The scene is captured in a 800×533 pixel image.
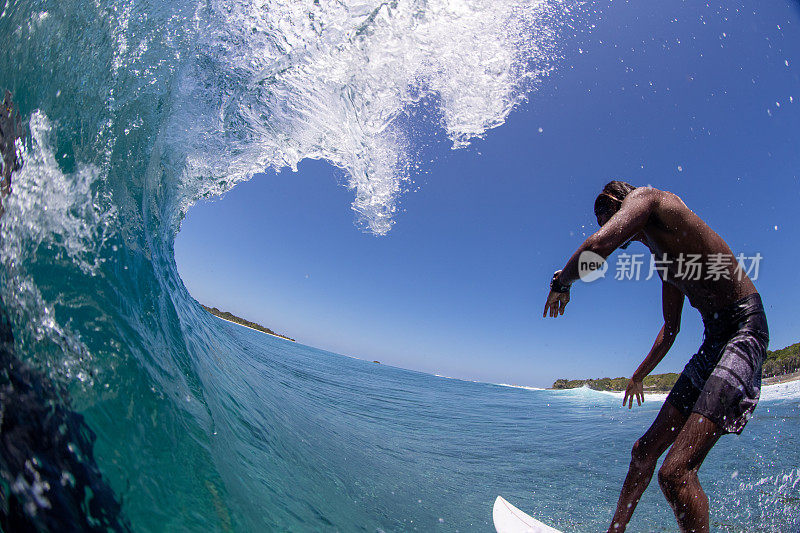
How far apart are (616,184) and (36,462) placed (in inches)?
143

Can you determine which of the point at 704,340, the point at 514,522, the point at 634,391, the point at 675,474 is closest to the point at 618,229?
the point at 704,340

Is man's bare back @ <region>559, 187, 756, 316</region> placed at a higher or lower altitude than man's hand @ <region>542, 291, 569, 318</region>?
higher

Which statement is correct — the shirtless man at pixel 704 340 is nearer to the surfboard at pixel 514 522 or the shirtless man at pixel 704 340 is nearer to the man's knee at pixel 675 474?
the man's knee at pixel 675 474

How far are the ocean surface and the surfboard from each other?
0.44 ft

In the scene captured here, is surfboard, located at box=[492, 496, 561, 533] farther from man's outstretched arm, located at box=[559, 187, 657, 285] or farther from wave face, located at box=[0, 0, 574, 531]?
man's outstretched arm, located at box=[559, 187, 657, 285]

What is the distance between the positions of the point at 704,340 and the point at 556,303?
1.21m

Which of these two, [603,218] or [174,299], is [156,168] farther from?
[603,218]

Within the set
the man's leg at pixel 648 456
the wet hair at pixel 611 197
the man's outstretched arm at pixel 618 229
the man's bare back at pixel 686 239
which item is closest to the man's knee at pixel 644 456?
the man's leg at pixel 648 456

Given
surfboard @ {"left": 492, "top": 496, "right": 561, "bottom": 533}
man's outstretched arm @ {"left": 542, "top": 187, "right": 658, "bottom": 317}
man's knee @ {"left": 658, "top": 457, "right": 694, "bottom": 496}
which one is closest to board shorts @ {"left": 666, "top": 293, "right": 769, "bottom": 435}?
man's knee @ {"left": 658, "top": 457, "right": 694, "bottom": 496}

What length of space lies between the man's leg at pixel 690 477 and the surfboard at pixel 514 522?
194 centimetres

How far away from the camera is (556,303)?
179 centimetres

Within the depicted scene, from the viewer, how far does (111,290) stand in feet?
9.77

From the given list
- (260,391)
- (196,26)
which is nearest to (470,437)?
(260,391)

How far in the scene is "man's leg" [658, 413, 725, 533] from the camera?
5.38 ft
